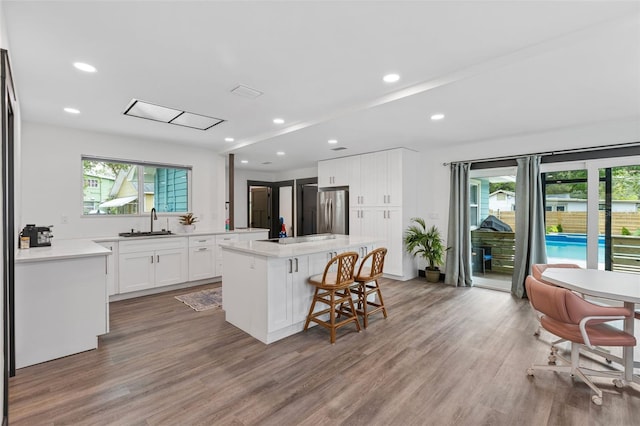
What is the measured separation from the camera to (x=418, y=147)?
546 centimetres

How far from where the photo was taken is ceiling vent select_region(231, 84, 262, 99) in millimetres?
2965

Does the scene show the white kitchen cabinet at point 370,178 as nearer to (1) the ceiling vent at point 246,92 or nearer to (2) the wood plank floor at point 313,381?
(2) the wood plank floor at point 313,381

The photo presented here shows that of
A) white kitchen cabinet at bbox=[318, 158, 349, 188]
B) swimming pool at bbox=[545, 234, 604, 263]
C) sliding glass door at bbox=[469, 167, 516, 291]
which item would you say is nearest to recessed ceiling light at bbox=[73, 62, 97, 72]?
white kitchen cabinet at bbox=[318, 158, 349, 188]

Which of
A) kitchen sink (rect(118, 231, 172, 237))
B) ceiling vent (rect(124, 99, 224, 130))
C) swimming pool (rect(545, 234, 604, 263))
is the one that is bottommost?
swimming pool (rect(545, 234, 604, 263))

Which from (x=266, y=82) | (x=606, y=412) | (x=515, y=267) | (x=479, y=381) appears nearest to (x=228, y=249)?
(x=266, y=82)

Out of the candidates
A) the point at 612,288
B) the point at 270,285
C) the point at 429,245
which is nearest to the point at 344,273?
the point at 270,285

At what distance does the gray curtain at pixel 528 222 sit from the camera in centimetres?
445

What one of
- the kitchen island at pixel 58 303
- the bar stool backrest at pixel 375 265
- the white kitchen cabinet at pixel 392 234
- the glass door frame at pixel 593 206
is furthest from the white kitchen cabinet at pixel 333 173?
the kitchen island at pixel 58 303

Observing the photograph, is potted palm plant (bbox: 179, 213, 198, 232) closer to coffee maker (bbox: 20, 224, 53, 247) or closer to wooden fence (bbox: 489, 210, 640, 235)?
coffee maker (bbox: 20, 224, 53, 247)

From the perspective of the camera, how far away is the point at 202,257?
5.08 m

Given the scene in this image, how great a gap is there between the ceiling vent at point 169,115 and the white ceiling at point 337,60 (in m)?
0.15

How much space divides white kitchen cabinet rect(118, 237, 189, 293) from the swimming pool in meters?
5.68

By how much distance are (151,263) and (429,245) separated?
15.0 ft

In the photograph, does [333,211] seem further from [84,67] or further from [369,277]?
[84,67]
